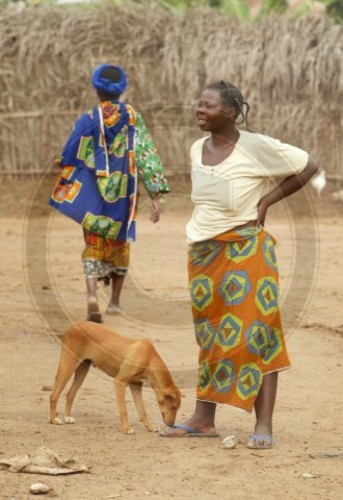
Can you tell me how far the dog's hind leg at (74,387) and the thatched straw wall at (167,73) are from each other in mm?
11715

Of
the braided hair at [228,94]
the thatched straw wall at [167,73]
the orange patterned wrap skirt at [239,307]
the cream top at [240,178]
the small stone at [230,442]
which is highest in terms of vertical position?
the braided hair at [228,94]

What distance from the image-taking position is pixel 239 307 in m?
5.14

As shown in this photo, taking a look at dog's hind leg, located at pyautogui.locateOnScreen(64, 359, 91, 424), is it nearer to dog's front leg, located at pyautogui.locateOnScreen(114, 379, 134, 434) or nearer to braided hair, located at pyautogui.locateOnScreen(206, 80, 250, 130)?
dog's front leg, located at pyautogui.locateOnScreen(114, 379, 134, 434)

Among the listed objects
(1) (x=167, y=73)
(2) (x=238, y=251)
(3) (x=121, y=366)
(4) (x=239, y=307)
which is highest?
(2) (x=238, y=251)

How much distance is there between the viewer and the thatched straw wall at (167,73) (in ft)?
55.8

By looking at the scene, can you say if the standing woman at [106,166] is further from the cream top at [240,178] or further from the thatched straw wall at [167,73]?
the thatched straw wall at [167,73]

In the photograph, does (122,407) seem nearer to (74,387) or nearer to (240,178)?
(74,387)

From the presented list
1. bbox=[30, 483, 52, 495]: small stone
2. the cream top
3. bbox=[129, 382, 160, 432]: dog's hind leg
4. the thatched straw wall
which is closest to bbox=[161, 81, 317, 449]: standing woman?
the cream top

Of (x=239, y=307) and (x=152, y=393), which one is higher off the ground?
(x=239, y=307)

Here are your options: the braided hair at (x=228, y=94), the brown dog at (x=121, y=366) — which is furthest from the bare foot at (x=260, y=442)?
the braided hair at (x=228, y=94)

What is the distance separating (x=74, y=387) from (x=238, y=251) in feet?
3.86

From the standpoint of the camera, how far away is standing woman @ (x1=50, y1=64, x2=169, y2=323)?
845 cm

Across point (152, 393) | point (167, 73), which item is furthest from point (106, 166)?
point (167, 73)

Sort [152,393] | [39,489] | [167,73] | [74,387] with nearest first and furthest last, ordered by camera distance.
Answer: [39,489], [74,387], [152,393], [167,73]
